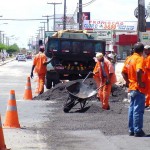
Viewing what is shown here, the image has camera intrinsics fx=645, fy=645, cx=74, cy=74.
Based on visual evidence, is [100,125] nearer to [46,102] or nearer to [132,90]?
[132,90]

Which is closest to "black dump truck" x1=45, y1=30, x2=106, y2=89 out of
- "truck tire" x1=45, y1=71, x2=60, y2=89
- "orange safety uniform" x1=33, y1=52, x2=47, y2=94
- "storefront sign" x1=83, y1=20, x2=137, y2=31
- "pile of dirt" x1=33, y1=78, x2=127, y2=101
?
"truck tire" x1=45, y1=71, x2=60, y2=89

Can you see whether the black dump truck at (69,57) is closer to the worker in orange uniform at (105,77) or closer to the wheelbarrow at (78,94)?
the worker in orange uniform at (105,77)

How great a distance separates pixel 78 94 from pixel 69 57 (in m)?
11.3

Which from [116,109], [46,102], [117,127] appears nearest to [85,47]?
[46,102]

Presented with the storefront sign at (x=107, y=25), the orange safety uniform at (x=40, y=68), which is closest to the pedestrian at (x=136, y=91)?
the orange safety uniform at (x=40, y=68)

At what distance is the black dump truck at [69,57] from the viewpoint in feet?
92.8

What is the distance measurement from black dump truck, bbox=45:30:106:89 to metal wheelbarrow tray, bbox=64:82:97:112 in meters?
10.7

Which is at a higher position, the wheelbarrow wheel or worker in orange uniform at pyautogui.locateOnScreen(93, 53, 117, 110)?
worker in orange uniform at pyautogui.locateOnScreen(93, 53, 117, 110)

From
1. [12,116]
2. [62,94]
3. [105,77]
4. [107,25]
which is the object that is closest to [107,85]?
[105,77]

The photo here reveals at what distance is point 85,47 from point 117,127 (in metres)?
15.3

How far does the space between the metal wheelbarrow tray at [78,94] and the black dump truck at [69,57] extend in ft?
35.0

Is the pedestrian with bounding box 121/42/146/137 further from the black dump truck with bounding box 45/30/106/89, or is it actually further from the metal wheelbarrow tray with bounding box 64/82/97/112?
the black dump truck with bounding box 45/30/106/89

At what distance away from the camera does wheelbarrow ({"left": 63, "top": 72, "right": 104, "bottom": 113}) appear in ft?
55.2

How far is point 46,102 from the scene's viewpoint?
68.2 feet
